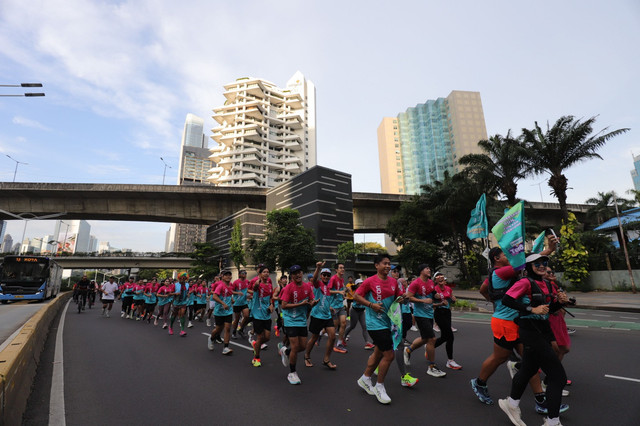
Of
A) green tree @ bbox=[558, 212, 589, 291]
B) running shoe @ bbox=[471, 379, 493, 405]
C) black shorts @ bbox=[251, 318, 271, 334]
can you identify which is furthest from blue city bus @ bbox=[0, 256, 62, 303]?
green tree @ bbox=[558, 212, 589, 291]

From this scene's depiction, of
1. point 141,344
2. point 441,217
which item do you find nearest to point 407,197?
point 441,217

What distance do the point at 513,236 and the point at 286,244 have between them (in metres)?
27.6

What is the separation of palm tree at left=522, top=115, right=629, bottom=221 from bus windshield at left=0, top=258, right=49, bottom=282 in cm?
3479

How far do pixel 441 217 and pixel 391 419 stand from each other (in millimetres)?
33317

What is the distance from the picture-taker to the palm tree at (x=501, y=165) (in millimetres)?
26266

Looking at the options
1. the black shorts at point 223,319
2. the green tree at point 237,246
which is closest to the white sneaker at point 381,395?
the black shorts at point 223,319

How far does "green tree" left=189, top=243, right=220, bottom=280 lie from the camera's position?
46941mm

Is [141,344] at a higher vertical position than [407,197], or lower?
lower

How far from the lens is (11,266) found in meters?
20.6

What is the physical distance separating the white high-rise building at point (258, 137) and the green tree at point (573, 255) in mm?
69472

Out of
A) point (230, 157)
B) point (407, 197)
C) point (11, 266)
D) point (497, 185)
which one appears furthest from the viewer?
point (230, 157)

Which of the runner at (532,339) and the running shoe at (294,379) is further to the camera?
the running shoe at (294,379)

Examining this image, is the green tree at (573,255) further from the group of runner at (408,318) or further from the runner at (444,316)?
the runner at (444,316)

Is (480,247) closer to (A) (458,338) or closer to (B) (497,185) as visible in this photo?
Answer: (B) (497,185)
